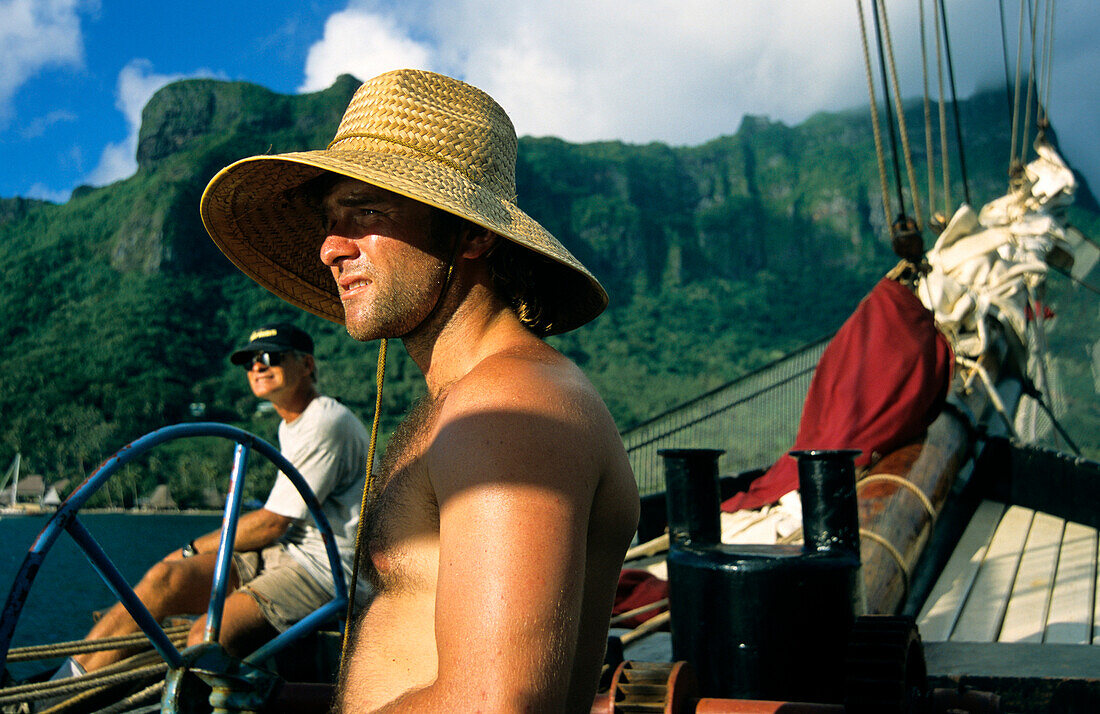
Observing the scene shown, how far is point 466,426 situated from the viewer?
1.04 m

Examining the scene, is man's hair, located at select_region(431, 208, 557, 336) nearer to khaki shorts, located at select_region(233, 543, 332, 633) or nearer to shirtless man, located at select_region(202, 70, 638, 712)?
shirtless man, located at select_region(202, 70, 638, 712)

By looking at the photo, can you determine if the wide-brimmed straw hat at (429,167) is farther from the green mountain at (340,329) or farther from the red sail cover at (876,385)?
the green mountain at (340,329)

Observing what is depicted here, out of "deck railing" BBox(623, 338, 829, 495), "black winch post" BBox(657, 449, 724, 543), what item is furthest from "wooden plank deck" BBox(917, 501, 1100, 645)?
"deck railing" BBox(623, 338, 829, 495)

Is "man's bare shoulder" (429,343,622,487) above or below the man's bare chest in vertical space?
above

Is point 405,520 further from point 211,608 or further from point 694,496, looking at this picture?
point 694,496

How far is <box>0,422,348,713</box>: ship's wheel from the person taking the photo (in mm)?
1402

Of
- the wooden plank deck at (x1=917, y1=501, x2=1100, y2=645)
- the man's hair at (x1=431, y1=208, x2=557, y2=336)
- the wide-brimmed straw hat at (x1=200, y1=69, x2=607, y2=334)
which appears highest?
the wide-brimmed straw hat at (x1=200, y1=69, x2=607, y2=334)

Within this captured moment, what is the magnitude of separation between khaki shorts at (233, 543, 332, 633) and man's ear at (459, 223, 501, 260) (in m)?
2.42

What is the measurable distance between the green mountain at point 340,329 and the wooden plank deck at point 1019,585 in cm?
993

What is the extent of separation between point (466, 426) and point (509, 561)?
0.18 meters

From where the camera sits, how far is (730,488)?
6547 mm

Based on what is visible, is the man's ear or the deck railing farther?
the deck railing

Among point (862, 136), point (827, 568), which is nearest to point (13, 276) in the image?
point (827, 568)

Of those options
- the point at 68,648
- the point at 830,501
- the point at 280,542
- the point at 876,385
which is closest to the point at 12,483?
the point at 280,542
